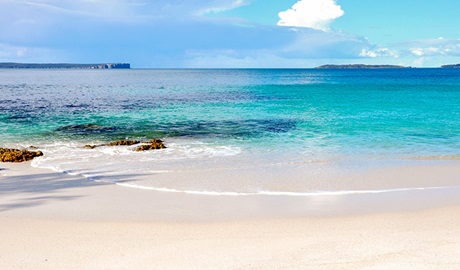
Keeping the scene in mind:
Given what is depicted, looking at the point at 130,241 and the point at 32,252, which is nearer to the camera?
the point at 32,252

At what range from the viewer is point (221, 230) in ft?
31.0

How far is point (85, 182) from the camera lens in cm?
1348

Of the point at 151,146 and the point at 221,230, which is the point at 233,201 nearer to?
the point at 221,230

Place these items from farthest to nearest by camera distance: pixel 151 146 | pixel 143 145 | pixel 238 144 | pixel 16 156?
1. pixel 238 144
2. pixel 143 145
3. pixel 151 146
4. pixel 16 156

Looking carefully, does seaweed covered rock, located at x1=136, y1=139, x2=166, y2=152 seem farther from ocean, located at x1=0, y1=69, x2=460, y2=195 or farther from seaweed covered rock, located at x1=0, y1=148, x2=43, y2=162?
seaweed covered rock, located at x1=0, y1=148, x2=43, y2=162

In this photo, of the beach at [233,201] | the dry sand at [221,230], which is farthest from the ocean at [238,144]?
the dry sand at [221,230]

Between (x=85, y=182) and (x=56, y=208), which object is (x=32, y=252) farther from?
(x=85, y=182)

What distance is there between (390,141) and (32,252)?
1774 centimetres

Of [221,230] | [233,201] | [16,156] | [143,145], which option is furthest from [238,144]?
[221,230]

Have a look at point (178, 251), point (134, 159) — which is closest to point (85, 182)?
point (134, 159)

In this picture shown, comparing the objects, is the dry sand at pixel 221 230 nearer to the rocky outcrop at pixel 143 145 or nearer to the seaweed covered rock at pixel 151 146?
the seaweed covered rock at pixel 151 146

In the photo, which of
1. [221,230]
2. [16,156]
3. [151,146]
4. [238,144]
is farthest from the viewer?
[238,144]

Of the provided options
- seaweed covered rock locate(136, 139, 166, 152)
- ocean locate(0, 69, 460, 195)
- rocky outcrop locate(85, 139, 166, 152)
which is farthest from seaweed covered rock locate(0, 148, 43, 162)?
seaweed covered rock locate(136, 139, 166, 152)

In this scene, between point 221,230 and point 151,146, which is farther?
point 151,146
